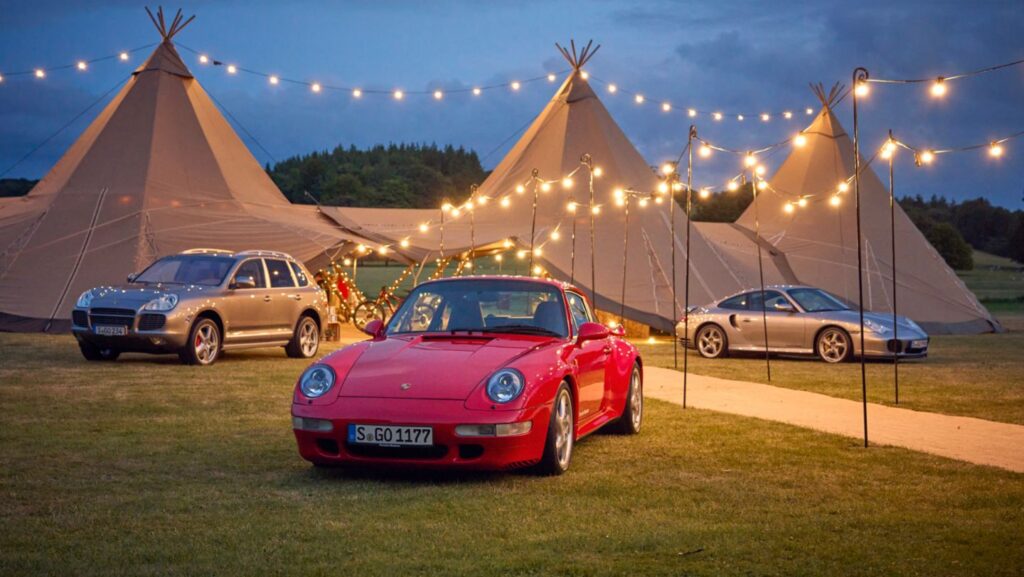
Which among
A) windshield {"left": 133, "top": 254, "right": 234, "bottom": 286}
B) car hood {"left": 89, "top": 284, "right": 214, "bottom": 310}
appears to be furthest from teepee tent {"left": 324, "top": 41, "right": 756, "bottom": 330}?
car hood {"left": 89, "top": 284, "right": 214, "bottom": 310}

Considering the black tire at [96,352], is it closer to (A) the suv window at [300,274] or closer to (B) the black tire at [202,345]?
(B) the black tire at [202,345]

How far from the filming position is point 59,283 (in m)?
25.1

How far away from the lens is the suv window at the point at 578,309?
10273mm

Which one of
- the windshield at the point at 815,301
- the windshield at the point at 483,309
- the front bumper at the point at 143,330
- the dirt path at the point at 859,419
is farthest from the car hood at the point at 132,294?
the windshield at the point at 815,301

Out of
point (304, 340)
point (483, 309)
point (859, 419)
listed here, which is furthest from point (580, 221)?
point (483, 309)

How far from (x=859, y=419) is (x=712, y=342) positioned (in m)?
9.98

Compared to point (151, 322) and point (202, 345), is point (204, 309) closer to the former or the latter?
point (202, 345)

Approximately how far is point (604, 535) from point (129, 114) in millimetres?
24305

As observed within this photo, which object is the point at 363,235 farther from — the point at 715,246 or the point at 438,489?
the point at 438,489

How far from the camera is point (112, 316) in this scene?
57.7ft

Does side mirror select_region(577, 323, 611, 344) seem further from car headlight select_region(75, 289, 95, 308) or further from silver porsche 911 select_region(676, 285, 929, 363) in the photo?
silver porsche 911 select_region(676, 285, 929, 363)

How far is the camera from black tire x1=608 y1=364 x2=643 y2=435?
11.0m

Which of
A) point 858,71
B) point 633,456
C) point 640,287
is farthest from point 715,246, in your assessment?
point 633,456

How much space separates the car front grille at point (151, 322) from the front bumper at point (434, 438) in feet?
31.9
